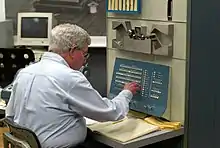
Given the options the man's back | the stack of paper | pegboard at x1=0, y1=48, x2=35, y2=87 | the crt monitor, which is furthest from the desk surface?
the crt monitor

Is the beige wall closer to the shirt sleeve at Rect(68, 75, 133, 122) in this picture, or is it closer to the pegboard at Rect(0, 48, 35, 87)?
the shirt sleeve at Rect(68, 75, 133, 122)

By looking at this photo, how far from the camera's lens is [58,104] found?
2.11m

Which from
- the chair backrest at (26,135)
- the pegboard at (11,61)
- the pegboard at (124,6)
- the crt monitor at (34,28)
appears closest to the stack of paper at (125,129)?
the chair backrest at (26,135)

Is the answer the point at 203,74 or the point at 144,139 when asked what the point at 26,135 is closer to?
the point at 144,139

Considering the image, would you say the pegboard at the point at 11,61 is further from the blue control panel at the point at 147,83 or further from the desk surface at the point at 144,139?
the desk surface at the point at 144,139

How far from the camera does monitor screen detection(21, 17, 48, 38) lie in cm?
388

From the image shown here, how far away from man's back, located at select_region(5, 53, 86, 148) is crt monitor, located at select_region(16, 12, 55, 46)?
1723 mm

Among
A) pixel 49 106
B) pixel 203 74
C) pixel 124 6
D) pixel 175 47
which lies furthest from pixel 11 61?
pixel 203 74

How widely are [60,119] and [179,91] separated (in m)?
0.65

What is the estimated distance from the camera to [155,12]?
2.33 m

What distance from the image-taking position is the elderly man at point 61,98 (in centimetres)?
210

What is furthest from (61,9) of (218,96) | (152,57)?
(218,96)

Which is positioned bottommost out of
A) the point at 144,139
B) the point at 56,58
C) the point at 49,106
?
the point at 144,139

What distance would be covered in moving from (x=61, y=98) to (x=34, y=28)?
1.95 metres
